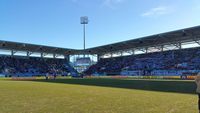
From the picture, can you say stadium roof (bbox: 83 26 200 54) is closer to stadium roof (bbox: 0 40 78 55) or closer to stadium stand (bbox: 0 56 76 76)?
stadium roof (bbox: 0 40 78 55)

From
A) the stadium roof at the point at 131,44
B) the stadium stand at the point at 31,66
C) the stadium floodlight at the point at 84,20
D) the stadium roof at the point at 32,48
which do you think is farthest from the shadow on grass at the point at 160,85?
the stadium floodlight at the point at 84,20

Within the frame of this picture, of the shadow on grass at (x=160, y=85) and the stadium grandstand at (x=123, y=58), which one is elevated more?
the stadium grandstand at (x=123, y=58)

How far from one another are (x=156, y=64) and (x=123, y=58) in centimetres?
1973

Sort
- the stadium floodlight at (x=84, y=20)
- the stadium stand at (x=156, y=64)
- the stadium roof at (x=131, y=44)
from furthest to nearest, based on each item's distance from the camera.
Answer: the stadium floodlight at (x=84, y=20)
the stadium stand at (x=156, y=64)
the stadium roof at (x=131, y=44)

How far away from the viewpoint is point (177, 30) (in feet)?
209

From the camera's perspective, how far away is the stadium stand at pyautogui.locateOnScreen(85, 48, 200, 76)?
67562 mm

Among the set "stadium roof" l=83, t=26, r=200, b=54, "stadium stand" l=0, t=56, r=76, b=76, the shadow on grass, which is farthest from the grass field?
"stadium stand" l=0, t=56, r=76, b=76

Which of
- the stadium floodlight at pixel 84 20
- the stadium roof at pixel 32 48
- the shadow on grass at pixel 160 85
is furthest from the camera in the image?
the stadium floodlight at pixel 84 20

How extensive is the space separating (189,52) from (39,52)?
56.5 meters

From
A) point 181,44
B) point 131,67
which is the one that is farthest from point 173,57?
point 131,67

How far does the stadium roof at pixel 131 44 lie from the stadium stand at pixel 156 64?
3.90 m

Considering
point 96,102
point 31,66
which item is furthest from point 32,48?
point 96,102

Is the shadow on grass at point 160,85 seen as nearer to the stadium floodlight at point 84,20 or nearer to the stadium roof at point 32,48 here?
the stadium roof at point 32,48

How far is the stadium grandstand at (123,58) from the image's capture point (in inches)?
2717
